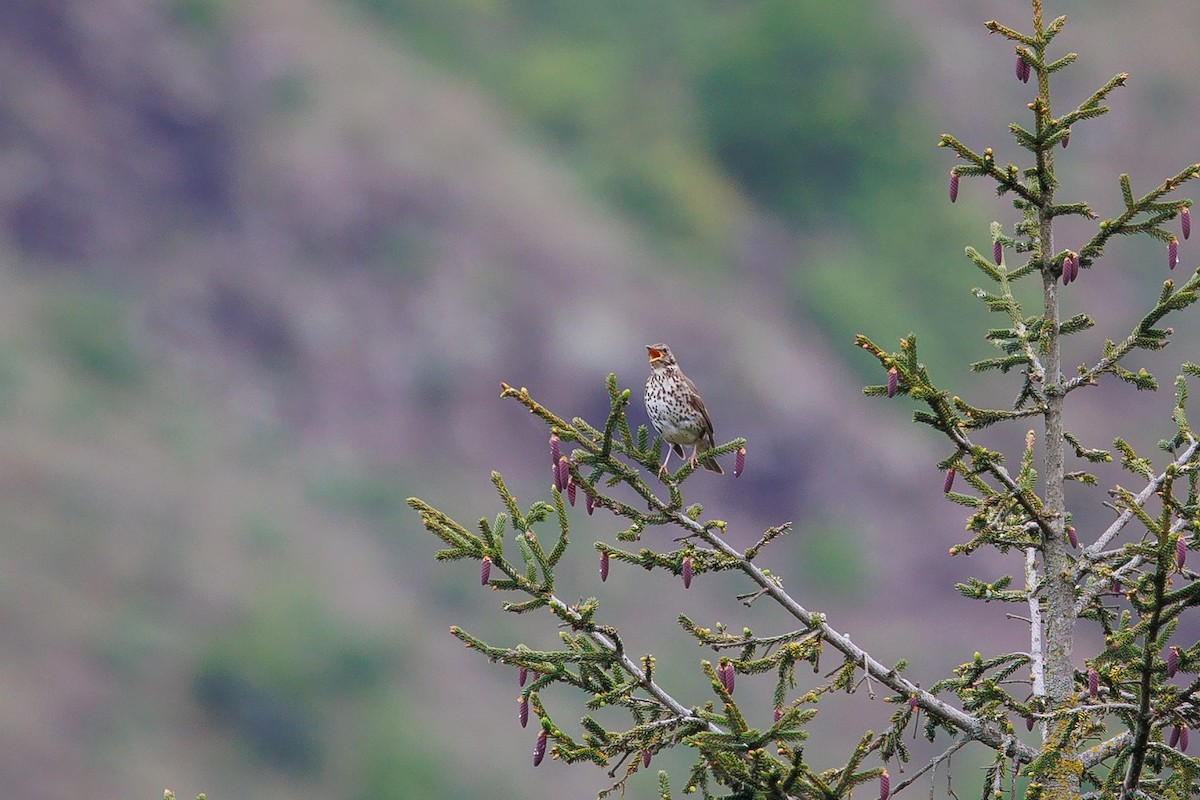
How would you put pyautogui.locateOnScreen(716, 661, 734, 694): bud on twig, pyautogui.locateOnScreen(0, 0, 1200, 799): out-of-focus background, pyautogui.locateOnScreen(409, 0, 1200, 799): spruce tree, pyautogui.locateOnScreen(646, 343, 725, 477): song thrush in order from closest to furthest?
pyautogui.locateOnScreen(409, 0, 1200, 799): spruce tree < pyautogui.locateOnScreen(716, 661, 734, 694): bud on twig < pyautogui.locateOnScreen(646, 343, 725, 477): song thrush < pyautogui.locateOnScreen(0, 0, 1200, 799): out-of-focus background

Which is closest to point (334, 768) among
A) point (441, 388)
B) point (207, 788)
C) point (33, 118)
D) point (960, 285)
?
point (207, 788)

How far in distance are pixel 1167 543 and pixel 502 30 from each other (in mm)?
82790

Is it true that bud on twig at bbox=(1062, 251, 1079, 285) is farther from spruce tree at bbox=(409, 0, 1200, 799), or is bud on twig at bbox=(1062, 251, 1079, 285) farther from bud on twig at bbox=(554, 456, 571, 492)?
bud on twig at bbox=(554, 456, 571, 492)

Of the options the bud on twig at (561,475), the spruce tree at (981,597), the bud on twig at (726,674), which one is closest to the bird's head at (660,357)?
the spruce tree at (981,597)

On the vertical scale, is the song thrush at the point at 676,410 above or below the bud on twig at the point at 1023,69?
below

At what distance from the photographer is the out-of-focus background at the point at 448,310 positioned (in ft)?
180

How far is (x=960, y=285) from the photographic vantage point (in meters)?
80.4

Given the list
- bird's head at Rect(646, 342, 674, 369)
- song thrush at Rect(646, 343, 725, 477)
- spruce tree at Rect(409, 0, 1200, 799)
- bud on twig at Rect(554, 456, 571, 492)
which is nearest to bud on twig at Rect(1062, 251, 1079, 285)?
spruce tree at Rect(409, 0, 1200, 799)

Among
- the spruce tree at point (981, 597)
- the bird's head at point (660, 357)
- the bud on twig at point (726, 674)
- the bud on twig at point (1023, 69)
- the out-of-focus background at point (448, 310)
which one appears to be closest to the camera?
the spruce tree at point (981, 597)

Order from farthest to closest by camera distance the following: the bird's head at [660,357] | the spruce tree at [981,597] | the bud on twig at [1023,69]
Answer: the bird's head at [660,357] → the bud on twig at [1023,69] → the spruce tree at [981,597]

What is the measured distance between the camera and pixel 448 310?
69.3m

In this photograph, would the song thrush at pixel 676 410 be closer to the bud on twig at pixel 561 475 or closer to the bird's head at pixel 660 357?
the bird's head at pixel 660 357

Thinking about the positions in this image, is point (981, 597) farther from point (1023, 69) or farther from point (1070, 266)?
point (1023, 69)

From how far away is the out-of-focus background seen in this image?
180 feet
